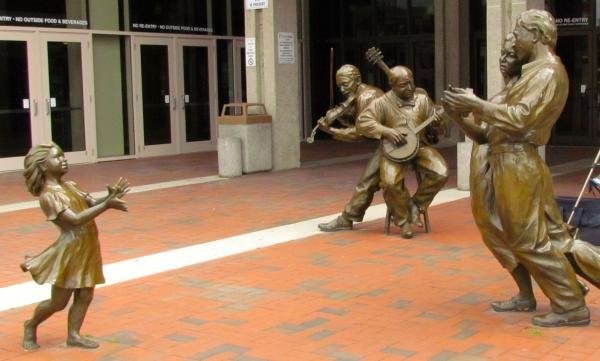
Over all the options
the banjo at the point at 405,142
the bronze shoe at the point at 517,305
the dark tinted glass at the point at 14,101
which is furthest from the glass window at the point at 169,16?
the bronze shoe at the point at 517,305

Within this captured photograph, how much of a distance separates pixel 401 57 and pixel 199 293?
1588cm

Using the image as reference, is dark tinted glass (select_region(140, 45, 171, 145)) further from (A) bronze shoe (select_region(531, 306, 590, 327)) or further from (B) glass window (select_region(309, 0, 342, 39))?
(A) bronze shoe (select_region(531, 306, 590, 327))

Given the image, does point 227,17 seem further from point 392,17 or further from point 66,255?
point 66,255

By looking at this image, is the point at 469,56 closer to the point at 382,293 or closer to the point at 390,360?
the point at 382,293

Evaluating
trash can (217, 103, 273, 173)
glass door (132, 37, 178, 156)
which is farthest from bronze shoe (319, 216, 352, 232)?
glass door (132, 37, 178, 156)

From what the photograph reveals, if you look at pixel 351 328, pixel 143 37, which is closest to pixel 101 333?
pixel 351 328

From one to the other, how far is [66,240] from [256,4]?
10457 mm

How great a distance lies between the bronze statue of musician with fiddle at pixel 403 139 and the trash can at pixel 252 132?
6.10 meters

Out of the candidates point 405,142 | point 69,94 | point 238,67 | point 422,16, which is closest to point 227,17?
point 238,67

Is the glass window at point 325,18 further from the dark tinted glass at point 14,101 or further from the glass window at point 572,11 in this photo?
the dark tinted glass at point 14,101

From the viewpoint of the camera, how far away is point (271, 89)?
1551 cm

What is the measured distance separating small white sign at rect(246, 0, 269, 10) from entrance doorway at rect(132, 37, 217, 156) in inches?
164

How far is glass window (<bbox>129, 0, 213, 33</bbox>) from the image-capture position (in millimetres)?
18859

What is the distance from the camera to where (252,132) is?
15180 millimetres
